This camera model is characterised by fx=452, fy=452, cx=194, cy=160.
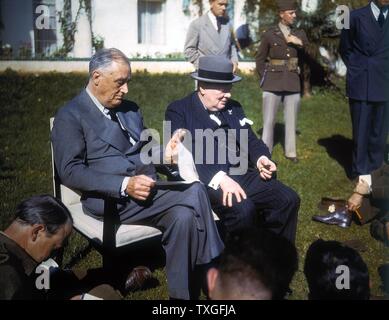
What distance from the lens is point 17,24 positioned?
12.4 m

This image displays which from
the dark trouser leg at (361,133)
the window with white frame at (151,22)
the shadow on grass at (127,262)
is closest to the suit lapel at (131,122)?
the shadow on grass at (127,262)

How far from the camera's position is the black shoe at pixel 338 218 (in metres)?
4.67

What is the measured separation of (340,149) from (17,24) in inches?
375

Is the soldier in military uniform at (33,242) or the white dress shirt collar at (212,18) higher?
the white dress shirt collar at (212,18)

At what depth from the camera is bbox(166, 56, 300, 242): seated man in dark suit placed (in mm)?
3523

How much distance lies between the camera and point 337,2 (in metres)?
11.4

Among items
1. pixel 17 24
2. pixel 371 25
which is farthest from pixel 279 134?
pixel 17 24

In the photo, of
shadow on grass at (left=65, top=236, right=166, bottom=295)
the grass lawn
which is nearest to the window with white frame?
the grass lawn

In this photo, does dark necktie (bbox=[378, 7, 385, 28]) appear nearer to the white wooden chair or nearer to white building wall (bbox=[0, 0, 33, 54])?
the white wooden chair

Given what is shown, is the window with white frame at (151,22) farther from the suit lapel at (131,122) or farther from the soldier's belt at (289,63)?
the suit lapel at (131,122)

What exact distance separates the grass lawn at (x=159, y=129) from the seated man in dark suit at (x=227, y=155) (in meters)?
0.65

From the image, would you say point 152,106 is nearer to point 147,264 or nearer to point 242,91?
point 242,91

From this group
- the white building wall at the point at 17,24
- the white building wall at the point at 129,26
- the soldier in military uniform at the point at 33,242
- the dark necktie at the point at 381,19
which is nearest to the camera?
the soldier in military uniform at the point at 33,242
